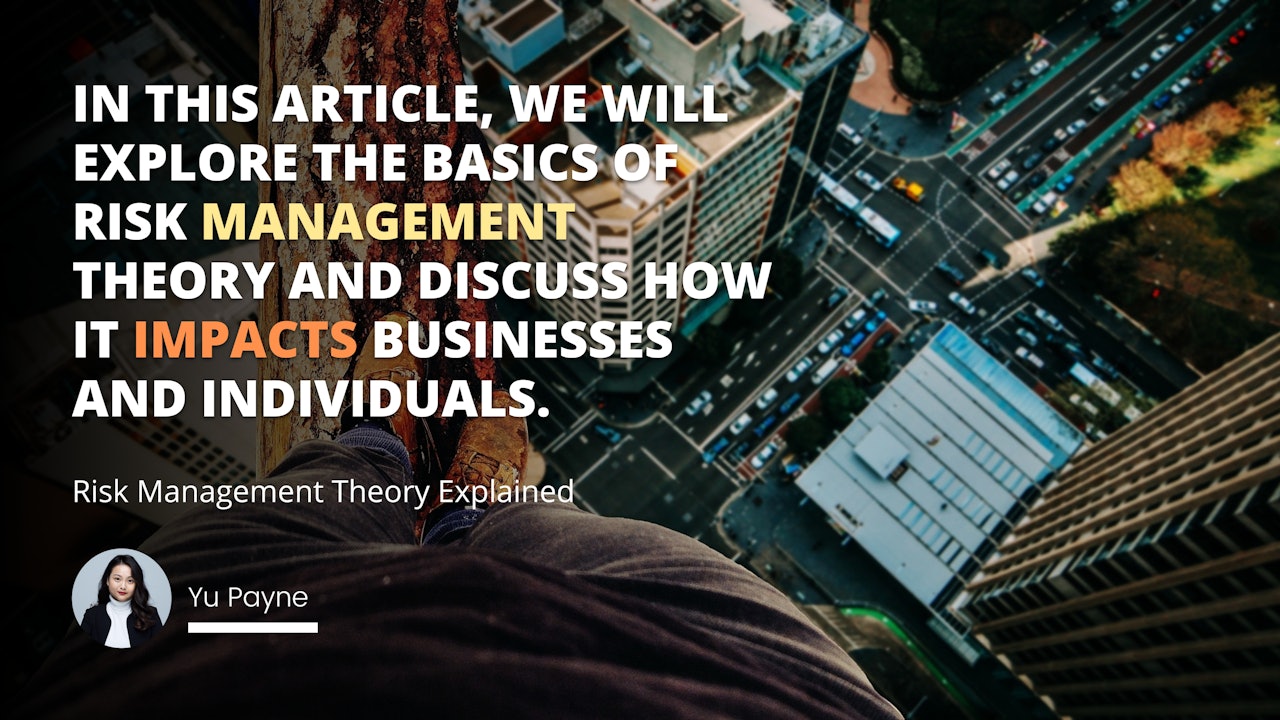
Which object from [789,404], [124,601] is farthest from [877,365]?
[124,601]

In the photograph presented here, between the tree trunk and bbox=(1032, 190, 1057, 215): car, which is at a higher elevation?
bbox=(1032, 190, 1057, 215): car

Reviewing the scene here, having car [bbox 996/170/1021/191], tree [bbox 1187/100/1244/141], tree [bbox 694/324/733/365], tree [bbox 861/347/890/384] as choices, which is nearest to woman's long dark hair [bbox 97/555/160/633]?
tree [bbox 694/324/733/365]

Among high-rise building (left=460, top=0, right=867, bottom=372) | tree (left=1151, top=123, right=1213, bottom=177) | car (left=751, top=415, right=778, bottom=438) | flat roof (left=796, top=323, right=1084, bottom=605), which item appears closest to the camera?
high-rise building (left=460, top=0, right=867, bottom=372)

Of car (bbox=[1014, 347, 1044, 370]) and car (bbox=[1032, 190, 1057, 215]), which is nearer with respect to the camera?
car (bbox=[1014, 347, 1044, 370])

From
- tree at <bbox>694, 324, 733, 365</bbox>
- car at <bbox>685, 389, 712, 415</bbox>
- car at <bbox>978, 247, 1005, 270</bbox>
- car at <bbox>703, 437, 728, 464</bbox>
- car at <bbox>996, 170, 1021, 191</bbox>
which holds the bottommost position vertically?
car at <bbox>703, 437, 728, 464</bbox>

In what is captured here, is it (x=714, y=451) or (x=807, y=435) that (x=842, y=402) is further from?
(x=714, y=451)

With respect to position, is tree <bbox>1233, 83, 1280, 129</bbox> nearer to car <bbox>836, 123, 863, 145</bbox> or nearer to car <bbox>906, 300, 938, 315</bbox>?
car <bbox>836, 123, 863, 145</bbox>

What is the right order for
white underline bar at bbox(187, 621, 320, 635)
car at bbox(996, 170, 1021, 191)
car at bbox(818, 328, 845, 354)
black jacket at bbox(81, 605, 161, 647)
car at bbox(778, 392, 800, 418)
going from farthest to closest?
car at bbox(996, 170, 1021, 191) → car at bbox(818, 328, 845, 354) → car at bbox(778, 392, 800, 418) → black jacket at bbox(81, 605, 161, 647) → white underline bar at bbox(187, 621, 320, 635)
